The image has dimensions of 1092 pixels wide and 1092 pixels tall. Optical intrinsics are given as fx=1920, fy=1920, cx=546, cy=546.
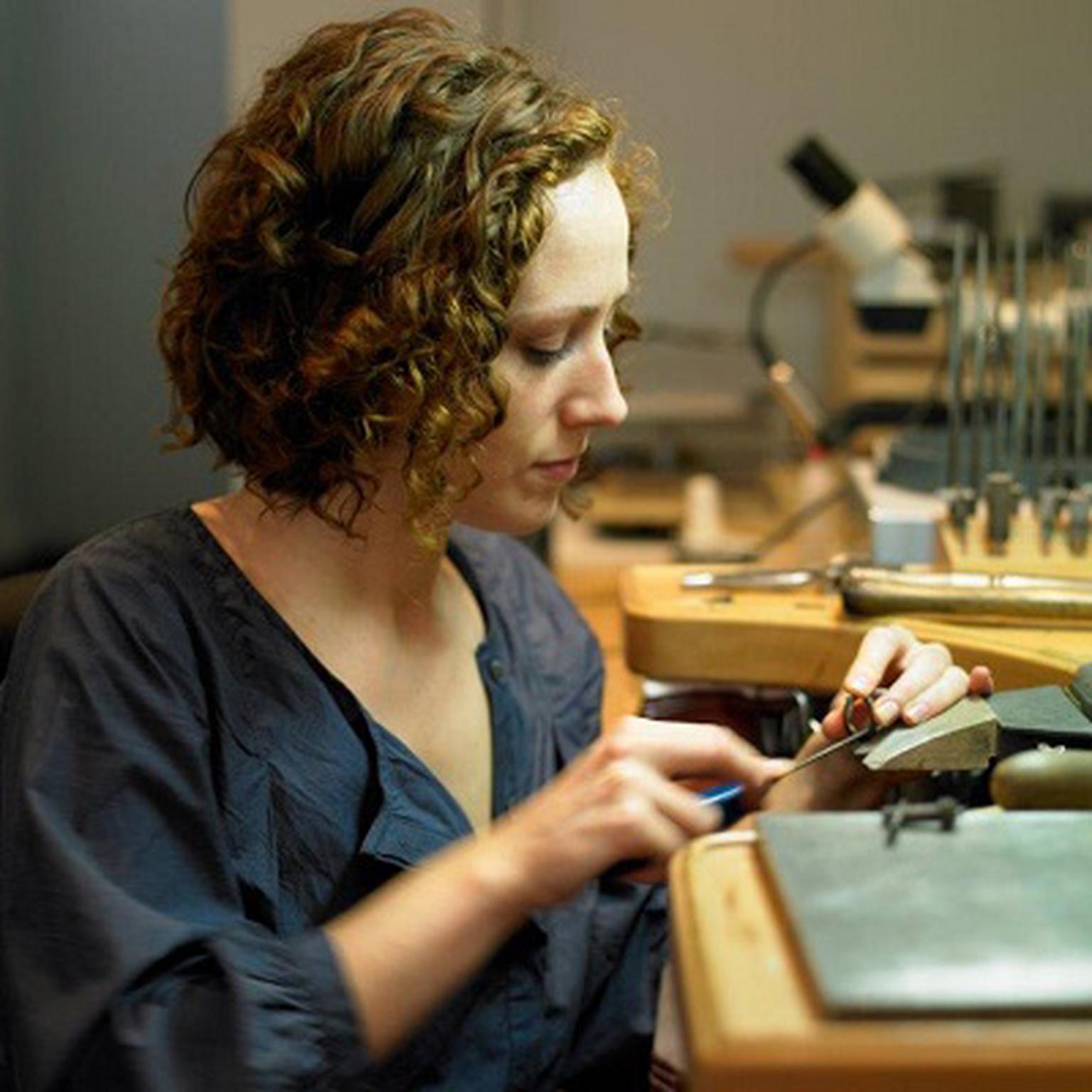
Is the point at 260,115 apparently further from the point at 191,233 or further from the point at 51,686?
the point at 51,686

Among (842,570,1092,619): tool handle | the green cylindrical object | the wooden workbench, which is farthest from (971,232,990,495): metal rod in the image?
the wooden workbench

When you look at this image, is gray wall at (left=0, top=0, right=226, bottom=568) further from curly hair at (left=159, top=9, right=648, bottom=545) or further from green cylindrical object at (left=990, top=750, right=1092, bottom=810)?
green cylindrical object at (left=990, top=750, right=1092, bottom=810)

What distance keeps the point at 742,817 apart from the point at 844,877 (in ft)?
1.78

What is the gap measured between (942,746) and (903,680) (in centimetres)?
9

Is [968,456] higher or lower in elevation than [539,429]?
lower

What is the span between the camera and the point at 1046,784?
940 millimetres

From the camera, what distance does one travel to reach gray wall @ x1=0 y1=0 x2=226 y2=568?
1525 mm

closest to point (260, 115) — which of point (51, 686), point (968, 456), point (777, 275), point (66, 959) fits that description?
point (51, 686)

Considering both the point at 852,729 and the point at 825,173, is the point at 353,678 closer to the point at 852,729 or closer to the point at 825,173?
the point at 852,729

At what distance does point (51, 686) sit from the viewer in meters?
1.08

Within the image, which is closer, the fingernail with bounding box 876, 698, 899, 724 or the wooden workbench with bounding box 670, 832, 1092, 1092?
the wooden workbench with bounding box 670, 832, 1092, 1092

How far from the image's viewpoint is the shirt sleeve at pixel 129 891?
0.95m

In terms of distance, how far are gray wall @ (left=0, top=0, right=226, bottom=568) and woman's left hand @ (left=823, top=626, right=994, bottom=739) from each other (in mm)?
650

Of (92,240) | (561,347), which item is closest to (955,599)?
(561,347)
